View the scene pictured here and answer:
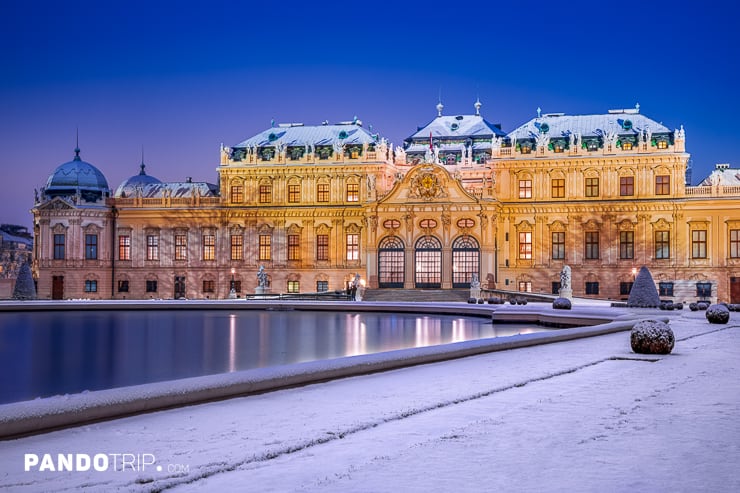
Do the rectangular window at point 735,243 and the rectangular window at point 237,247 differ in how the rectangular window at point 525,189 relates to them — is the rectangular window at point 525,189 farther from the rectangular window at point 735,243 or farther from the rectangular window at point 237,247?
the rectangular window at point 237,247

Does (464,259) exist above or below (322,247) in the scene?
below

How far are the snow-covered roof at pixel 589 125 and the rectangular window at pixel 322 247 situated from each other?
1422 cm

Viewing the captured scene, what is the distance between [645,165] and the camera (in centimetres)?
5259

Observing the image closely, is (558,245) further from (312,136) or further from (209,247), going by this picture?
(209,247)

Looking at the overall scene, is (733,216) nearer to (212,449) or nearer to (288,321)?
(288,321)

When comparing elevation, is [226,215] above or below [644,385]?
above

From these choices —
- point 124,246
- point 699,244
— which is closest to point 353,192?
point 124,246

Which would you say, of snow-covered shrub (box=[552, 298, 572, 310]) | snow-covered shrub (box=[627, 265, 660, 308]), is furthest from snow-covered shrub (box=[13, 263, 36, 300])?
snow-covered shrub (box=[627, 265, 660, 308])

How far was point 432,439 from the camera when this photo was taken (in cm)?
849

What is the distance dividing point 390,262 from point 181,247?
15.3 m

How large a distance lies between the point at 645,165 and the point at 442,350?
1619 inches

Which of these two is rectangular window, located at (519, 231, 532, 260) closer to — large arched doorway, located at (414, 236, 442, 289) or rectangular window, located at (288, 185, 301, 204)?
large arched doorway, located at (414, 236, 442, 289)

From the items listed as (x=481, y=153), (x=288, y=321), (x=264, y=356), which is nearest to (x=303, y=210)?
(x=481, y=153)

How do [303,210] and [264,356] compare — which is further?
[303,210]
